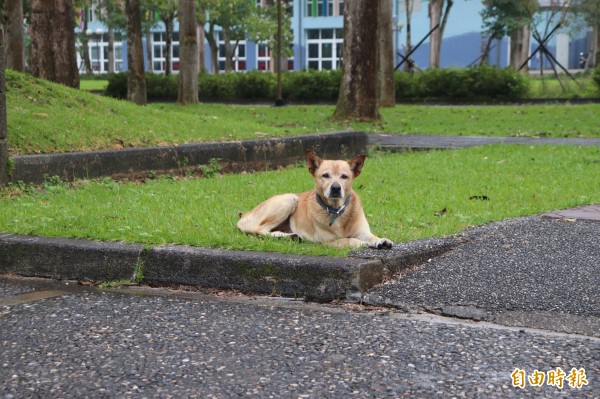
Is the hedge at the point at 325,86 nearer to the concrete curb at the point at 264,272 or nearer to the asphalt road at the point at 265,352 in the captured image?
the concrete curb at the point at 264,272

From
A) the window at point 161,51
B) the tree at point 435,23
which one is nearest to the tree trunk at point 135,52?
the tree at point 435,23

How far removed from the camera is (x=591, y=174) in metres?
10.7

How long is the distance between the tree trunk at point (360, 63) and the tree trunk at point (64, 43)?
590cm

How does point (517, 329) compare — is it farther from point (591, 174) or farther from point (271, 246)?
point (591, 174)

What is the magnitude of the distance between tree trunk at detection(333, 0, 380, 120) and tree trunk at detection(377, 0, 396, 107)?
602cm

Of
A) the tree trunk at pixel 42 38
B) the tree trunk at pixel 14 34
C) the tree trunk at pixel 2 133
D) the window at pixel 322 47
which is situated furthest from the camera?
the window at pixel 322 47

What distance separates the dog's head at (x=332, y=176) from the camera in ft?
19.5

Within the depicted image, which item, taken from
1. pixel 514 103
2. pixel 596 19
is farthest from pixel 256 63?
pixel 514 103

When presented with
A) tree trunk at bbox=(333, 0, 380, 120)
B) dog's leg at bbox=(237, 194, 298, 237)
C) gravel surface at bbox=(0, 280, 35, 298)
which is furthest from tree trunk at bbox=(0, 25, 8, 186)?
tree trunk at bbox=(333, 0, 380, 120)

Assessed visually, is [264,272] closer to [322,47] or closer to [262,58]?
[322,47]

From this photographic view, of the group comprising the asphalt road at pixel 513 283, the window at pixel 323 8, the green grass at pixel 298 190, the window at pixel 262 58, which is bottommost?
the asphalt road at pixel 513 283

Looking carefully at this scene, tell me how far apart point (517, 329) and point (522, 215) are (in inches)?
121

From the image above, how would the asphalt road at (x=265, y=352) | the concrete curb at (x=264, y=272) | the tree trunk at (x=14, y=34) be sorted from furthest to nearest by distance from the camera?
the tree trunk at (x=14, y=34)
the concrete curb at (x=264, y=272)
the asphalt road at (x=265, y=352)

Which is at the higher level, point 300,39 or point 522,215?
point 300,39
